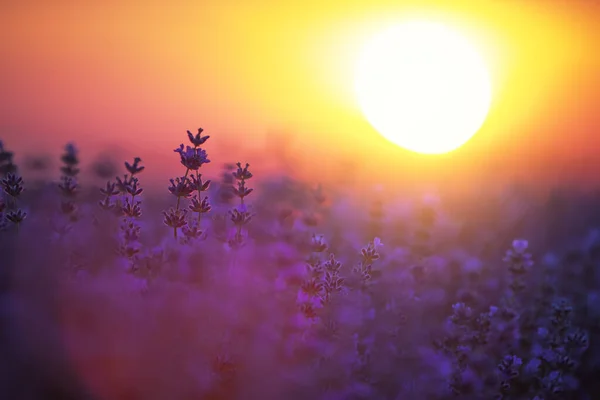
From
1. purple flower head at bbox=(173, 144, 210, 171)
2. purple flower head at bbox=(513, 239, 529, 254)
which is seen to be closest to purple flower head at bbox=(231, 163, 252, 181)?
purple flower head at bbox=(173, 144, 210, 171)

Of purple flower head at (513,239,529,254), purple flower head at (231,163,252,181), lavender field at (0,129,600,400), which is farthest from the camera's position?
purple flower head at (513,239,529,254)

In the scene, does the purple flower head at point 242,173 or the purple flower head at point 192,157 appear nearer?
the purple flower head at point 192,157

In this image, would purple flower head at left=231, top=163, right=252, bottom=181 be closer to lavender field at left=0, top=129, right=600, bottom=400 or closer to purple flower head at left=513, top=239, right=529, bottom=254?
lavender field at left=0, top=129, right=600, bottom=400

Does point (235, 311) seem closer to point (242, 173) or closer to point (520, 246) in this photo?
point (242, 173)

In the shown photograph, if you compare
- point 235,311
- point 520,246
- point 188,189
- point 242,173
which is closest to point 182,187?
point 188,189

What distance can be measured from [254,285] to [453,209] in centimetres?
477

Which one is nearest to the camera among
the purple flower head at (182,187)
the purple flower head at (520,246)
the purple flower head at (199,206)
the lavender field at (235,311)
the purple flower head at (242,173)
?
the lavender field at (235,311)

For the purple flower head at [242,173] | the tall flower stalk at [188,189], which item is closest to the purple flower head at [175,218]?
the tall flower stalk at [188,189]

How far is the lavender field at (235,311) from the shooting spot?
3.02 metres

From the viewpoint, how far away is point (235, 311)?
3369 mm

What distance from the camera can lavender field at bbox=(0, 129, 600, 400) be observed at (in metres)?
3.02

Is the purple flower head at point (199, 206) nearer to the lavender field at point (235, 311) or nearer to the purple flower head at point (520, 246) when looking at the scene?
the lavender field at point (235, 311)

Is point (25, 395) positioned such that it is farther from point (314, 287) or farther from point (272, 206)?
point (272, 206)

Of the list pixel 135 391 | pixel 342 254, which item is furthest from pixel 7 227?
pixel 342 254
